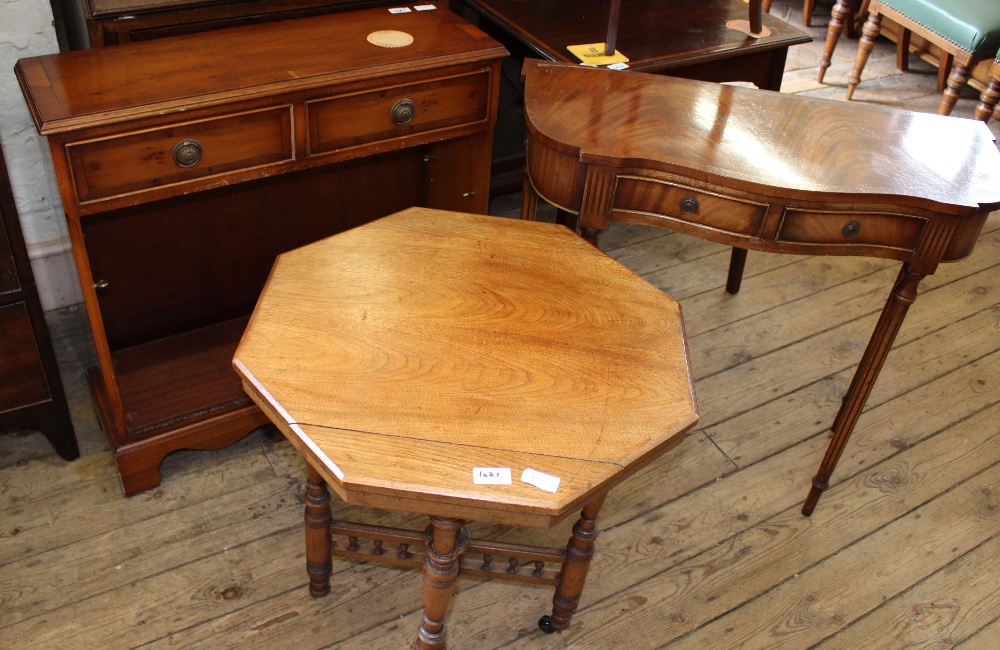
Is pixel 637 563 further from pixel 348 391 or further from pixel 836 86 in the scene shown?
pixel 836 86

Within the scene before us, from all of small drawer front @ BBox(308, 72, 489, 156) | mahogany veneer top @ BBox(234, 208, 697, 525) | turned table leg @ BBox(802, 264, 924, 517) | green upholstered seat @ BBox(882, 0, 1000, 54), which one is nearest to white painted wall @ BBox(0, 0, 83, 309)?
small drawer front @ BBox(308, 72, 489, 156)

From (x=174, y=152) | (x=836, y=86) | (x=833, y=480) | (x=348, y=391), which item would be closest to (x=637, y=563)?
(x=833, y=480)

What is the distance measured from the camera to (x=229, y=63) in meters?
1.92

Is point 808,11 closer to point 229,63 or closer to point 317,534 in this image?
point 229,63

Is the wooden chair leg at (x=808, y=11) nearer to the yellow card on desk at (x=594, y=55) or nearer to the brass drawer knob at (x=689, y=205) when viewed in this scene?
the yellow card on desk at (x=594, y=55)

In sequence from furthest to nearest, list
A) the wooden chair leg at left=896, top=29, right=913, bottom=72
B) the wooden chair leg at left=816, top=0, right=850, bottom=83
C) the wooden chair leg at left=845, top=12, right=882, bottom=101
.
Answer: the wooden chair leg at left=896, top=29, right=913, bottom=72 → the wooden chair leg at left=816, top=0, right=850, bottom=83 → the wooden chair leg at left=845, top=12, right=882, bottom=101

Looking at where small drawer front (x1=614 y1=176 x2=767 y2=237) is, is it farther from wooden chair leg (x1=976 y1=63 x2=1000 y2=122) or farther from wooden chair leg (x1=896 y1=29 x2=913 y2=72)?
wooden chair leg (x1=896 y1=29 x2=913 y2=72)

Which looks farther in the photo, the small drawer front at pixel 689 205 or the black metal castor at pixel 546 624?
the black metal castor at pixel 546 624

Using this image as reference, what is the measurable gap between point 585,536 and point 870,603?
2.66 feet

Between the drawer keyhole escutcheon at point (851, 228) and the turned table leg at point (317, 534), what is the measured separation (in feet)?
3.72

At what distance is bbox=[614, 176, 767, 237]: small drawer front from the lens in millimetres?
1858

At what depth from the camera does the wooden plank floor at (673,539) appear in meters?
2.01

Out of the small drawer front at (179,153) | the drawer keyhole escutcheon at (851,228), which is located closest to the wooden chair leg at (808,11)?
the drawer keyhole escutcheon at (851,228)

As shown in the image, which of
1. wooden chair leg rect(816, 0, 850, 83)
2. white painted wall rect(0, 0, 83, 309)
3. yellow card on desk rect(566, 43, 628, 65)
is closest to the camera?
white painted wall rect(0, 0, 83, 309)
